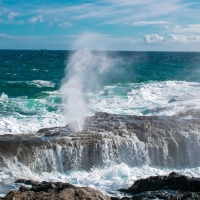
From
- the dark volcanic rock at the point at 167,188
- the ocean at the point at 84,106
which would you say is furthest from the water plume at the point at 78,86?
the dark volcanic rock at the point at 167,188

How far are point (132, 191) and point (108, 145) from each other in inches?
191

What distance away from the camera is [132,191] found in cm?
1125

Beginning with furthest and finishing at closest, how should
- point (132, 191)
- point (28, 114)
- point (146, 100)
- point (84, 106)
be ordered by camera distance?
point (146, 100) → point (84, 106) → point (28, 114) → point (132, 191)

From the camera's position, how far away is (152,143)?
54.8ft

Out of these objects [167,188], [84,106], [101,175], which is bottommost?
[101,175]

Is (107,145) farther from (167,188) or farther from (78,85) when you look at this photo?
(78,85)

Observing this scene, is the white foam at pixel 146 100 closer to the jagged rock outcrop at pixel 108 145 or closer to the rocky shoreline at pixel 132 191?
the jagged rock outcrop at pixel 108 145

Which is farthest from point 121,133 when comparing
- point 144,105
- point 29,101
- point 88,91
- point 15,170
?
point 88,91

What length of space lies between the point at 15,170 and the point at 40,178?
1.07 m

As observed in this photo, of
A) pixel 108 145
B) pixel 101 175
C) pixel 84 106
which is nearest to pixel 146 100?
pixel 84 106

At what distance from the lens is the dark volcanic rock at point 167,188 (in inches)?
370

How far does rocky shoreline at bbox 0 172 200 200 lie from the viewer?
7584 millimetres

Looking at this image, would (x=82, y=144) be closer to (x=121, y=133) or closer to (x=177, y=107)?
(x=121, y=133)

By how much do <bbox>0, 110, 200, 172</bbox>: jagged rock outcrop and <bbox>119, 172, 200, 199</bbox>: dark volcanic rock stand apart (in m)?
4.20
